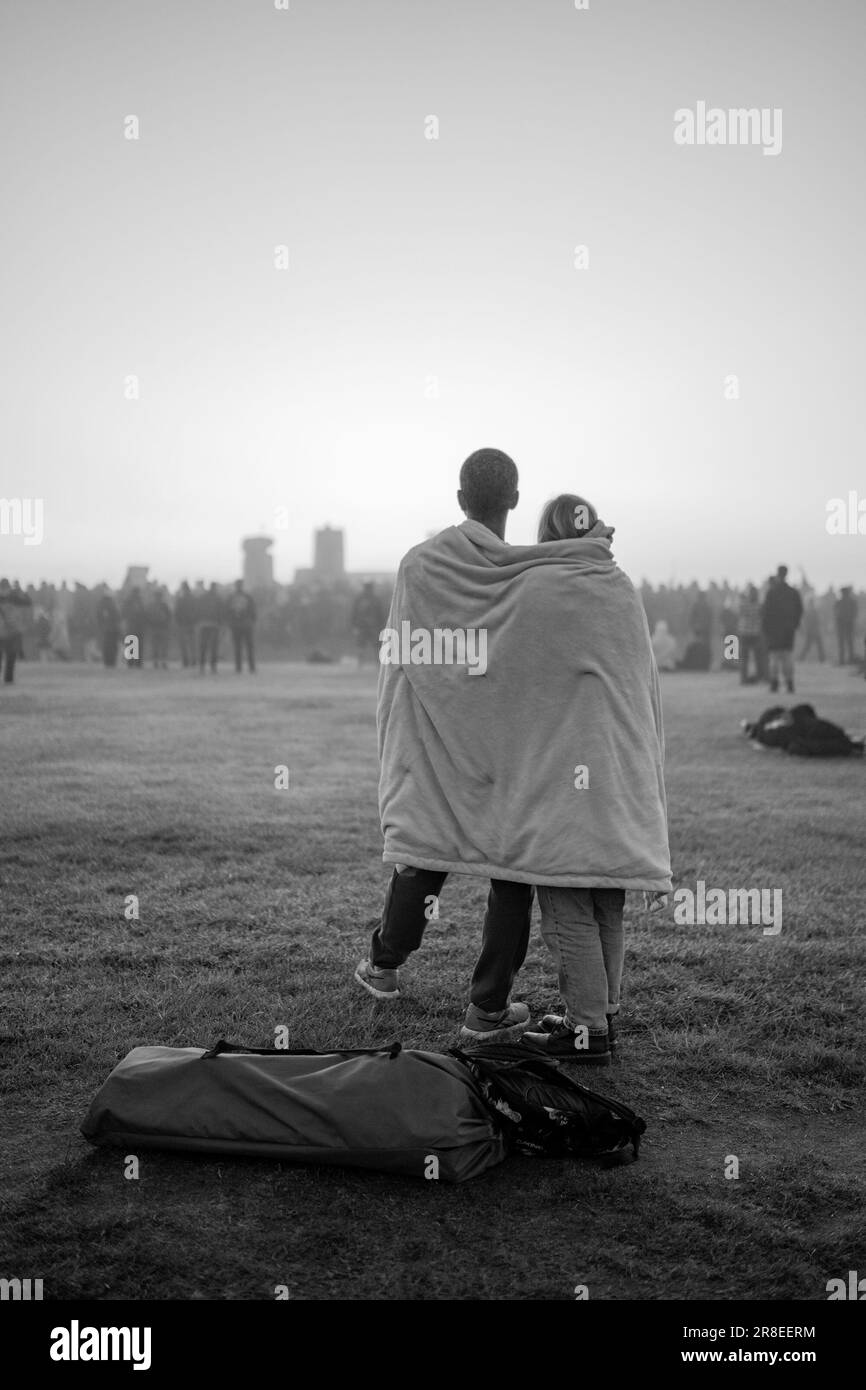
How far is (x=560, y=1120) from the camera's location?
3.50 meters

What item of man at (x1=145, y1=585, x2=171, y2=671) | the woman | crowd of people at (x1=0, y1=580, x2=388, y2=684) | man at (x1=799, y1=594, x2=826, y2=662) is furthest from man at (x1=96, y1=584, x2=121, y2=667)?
the woman

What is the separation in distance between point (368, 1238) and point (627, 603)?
241 cm

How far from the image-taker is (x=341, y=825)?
897 centimetres

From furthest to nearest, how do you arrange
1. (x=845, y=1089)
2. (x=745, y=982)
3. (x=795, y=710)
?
(x=795, y=710) < (x=745, y=982) < (x=845, y=1089)

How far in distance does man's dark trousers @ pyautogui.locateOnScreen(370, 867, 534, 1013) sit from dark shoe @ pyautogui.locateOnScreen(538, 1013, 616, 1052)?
0.21 metres

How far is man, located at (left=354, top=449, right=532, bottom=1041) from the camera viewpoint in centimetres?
447

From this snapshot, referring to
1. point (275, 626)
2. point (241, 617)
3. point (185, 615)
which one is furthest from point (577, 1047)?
point (275, 626)

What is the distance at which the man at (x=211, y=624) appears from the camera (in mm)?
29450

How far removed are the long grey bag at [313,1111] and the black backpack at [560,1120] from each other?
0.07 m

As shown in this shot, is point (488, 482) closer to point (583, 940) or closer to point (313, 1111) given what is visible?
point (583, 940)

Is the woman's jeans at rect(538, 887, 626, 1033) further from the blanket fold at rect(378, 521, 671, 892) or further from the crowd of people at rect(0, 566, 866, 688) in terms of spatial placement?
the crowd of people at rect(0, 566, 866, 688)

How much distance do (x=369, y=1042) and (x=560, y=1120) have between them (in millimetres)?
1153

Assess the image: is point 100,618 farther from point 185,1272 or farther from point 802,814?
point 185,1272
